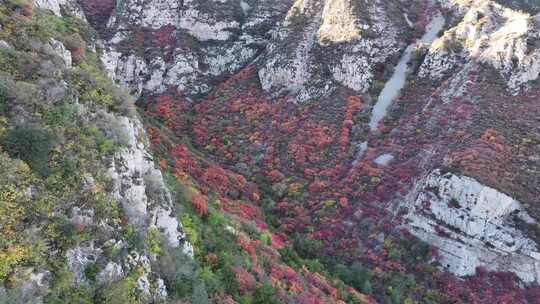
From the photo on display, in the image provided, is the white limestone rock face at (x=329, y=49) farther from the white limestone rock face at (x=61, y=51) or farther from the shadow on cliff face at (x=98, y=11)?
the white limestone rock face at (x=61, y=51)

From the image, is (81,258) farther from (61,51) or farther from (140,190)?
(61,51)

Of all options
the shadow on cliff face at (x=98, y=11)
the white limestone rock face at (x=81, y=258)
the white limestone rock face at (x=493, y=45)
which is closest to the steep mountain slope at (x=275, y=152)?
the white limestone rock face at (x=81, y=258)

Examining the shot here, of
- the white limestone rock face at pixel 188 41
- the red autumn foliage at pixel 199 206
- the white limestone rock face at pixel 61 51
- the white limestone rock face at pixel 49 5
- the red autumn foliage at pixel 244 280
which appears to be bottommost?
A: the red autumn foliage at pixel 244 280

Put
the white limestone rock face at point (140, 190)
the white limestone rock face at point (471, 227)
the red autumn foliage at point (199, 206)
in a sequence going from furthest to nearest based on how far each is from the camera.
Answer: the white limestone rock face at point (471, 227) → the red autumn foliage at point (199, 206) → the white limestone rock face at point (140, 190)

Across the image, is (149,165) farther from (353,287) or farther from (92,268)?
(353,287)

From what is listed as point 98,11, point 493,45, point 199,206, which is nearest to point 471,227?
point 199,206

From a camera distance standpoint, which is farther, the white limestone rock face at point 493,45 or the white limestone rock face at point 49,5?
the white limestone rock face at point 493,45

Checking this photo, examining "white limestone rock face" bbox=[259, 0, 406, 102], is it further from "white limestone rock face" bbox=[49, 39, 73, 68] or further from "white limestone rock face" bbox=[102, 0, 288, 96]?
"white limestone rock face" bbox=[49, 39, 73, 68]
